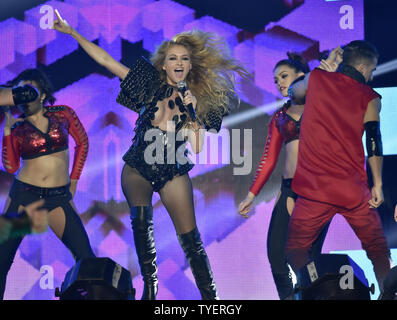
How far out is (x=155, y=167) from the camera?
414 cm

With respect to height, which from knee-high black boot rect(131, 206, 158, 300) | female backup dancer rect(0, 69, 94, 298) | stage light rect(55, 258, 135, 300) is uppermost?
female backup dancer rect(0, 69, 94, 298)

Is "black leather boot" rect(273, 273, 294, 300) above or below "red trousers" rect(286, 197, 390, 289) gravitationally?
below

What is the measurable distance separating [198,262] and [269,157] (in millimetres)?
995

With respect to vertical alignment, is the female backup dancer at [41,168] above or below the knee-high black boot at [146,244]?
above

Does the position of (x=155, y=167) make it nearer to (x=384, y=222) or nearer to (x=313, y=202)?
(x=313, y=202)

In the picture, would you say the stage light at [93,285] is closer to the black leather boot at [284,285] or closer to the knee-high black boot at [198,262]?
the knee-high black boot at [198,262]

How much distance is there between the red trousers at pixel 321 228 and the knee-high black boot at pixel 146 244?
101cm

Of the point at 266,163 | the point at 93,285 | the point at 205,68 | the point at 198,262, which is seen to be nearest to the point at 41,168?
the point at 93,285

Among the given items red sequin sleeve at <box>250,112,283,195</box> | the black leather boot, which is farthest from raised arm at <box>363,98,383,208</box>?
the black leather boot

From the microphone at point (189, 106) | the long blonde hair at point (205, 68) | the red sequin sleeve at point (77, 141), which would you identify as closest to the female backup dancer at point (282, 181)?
the long blonde hair at point (205, 68)

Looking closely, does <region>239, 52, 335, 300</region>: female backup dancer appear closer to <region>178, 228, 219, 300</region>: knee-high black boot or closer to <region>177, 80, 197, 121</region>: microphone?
<region>178, 228, 219, 300</region>: knee-high black boot

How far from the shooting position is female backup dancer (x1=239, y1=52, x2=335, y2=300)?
14.3 ft

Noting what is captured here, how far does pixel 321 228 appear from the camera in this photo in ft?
13.5

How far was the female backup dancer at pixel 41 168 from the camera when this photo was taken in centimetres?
418
